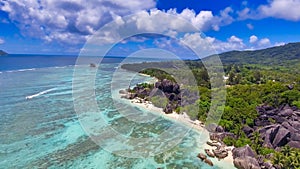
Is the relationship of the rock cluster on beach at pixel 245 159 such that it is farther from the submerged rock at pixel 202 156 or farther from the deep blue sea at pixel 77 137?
the submerged rock at pixel 202 156

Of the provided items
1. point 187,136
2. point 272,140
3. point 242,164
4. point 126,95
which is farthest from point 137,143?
point 126,95

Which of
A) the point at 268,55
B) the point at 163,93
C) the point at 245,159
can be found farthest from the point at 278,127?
the point at 268,55

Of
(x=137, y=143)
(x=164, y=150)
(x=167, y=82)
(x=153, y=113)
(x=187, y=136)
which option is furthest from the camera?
(x=167, y=82)

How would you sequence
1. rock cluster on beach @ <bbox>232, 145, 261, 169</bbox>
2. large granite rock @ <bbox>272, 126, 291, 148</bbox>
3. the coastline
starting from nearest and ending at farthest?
rock cluster on beach @ <bbox>232, 145, 261, 169</bbox>
the coastline
large granite rock @ <bbox>272, 126, 291, 148</bbox>

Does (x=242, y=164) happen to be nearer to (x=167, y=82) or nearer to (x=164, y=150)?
(x=164, y=150)

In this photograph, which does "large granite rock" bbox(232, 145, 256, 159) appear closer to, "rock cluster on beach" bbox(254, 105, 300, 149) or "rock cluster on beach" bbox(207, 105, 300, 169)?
"rock cluster on beach" bbox(207, 105, 300, 169)

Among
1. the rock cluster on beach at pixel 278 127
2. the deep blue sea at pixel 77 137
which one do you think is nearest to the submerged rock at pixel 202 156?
the deep blue sea at pixel 77 137

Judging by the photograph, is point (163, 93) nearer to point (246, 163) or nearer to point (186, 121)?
point (186, 121)

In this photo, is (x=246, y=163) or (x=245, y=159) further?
(x=245, y=159)

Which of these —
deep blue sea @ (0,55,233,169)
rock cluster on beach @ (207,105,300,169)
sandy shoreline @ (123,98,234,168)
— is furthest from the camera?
sandy shoreline @ (123,98,234,168)

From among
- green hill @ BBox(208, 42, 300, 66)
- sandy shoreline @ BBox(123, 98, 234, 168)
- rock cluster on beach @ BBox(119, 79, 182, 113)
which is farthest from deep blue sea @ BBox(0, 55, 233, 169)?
green hill @ BBox(208, 42, 300, 66)

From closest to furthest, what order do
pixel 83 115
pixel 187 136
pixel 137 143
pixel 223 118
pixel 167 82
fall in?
pixel 137 143 → pixel 187 136 → pixel 223 118 → pixel 83 115 → pixel 167 82
